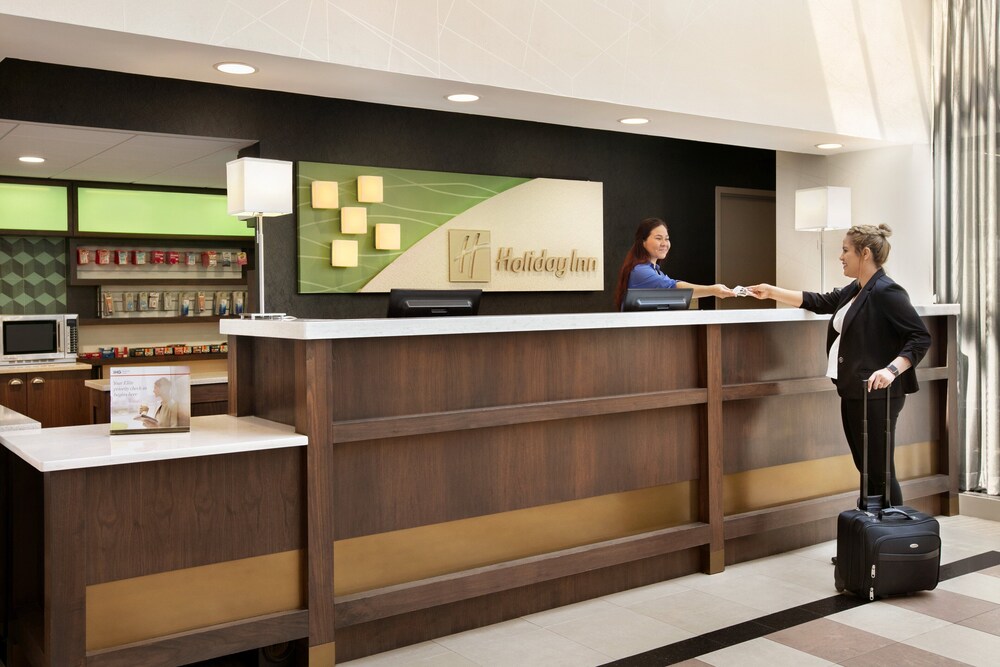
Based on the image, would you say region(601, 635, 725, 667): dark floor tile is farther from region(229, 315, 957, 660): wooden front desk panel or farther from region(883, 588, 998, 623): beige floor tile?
region(883, 588, 998, 623): beige floor tile

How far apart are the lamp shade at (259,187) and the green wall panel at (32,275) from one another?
13.9 ft

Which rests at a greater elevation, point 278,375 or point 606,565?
point 278,375

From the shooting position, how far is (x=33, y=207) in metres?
7.38

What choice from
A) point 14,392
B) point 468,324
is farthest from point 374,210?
point 14,392

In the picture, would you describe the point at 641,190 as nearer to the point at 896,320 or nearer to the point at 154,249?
the point at 896,320

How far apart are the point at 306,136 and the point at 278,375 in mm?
2690

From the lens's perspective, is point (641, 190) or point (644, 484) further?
point (641, 190)

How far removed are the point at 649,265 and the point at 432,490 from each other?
225 centimetres

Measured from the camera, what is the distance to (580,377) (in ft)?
13.2

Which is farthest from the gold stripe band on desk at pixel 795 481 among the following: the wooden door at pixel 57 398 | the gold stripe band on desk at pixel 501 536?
the wooden door at pixel 57 398

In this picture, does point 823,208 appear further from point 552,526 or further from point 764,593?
point 552,526

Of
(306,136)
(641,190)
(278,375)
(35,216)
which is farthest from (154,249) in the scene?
(278,375)

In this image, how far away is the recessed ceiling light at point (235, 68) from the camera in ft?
13.7

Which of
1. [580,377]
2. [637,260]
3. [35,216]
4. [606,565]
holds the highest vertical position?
[35,216]
